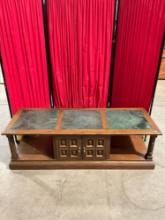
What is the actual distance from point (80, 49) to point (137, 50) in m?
0.66

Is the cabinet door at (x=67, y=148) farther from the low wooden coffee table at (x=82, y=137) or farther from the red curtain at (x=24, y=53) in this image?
the red curtain at (x=24, y=53)

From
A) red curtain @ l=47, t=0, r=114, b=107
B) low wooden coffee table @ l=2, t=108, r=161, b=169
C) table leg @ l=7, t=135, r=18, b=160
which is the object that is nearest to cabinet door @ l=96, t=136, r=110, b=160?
low wooden coffee table @ l=2, t=108, r=161, b=169

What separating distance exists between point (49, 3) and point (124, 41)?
2.97 feet

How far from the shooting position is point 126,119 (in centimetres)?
179

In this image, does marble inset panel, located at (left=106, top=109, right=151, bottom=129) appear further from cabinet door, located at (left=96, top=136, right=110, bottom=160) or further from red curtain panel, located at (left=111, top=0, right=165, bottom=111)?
red curtain panel, located at (left=111, top=0, right=165, bottom=111)

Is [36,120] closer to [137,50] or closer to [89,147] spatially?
[89,147]

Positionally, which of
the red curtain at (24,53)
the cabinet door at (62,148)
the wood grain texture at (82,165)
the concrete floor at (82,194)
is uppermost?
the red curtain at (24,53)

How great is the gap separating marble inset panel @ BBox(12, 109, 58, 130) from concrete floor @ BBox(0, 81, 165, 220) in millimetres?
494

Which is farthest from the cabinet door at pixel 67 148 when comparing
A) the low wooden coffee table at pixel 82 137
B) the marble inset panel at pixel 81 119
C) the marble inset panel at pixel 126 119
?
the marble inset panel at pixel 126 119

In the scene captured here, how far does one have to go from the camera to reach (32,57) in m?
1.96

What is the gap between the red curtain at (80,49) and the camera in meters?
1.78

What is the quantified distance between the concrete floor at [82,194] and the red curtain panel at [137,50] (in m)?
0.86

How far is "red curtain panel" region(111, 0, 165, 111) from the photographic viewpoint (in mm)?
1768

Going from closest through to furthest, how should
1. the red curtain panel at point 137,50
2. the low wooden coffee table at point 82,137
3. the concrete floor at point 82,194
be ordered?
the concrete floor at point 82,194, the low wooden coffee table at point 82,137, the red curtain panel at point 137,50
